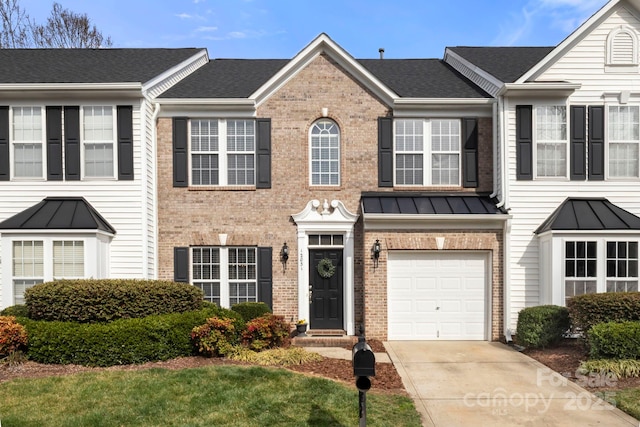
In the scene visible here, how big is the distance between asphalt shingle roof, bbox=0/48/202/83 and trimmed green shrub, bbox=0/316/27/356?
658 cm

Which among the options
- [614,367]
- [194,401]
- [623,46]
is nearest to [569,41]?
[623,46]

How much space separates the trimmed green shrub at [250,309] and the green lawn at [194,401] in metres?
3.76

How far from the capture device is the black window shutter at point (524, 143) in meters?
14.4

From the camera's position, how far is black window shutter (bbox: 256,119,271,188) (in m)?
14.8

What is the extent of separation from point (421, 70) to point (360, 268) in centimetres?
714

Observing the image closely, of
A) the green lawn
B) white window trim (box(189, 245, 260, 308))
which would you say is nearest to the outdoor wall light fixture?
white window trim (box(189, 245, 260, 308))

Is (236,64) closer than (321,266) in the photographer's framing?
No

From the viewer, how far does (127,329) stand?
34.8 ft

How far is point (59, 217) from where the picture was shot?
1352 centimetres

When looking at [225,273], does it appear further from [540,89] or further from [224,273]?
[540,89]

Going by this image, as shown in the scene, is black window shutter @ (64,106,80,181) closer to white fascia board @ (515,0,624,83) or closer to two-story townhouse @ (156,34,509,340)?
two-story townhouse @ (156,34,509,340)

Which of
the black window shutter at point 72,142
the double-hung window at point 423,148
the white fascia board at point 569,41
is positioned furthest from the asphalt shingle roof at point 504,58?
the black window shutter at point 72,142

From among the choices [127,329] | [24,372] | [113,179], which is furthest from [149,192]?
[24,372]

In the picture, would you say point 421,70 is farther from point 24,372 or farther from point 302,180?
point 24,372
